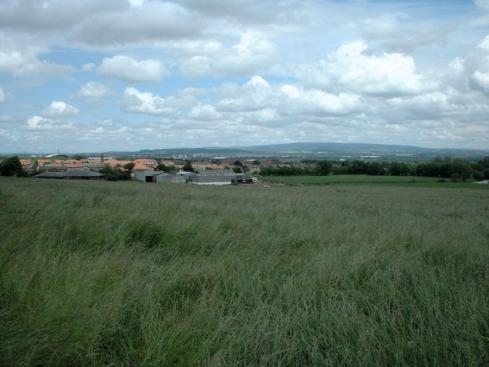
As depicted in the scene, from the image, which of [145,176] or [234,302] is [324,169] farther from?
[234,302]

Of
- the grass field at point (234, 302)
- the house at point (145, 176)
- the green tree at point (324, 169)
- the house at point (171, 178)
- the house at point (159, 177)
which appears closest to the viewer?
the grass field at point (234, 302)

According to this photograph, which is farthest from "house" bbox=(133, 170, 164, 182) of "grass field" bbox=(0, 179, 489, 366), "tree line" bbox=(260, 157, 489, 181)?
"grass field" bbox=(0, 179, 489, 366)

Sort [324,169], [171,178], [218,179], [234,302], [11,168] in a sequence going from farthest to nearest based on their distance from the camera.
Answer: [324,169]
[171,178]
[218,179]
[11,168]
[234,302]

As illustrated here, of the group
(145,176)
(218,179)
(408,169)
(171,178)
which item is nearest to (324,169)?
(408,169)

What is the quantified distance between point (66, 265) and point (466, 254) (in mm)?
4597

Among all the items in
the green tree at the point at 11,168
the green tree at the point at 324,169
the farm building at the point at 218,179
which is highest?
the green tree at the point at 11,168

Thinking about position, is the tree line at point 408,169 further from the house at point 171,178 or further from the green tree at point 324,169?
the house at point 171,178

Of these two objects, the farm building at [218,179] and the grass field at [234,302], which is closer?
the grass field at [234,302]

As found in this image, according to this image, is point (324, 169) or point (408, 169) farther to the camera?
point (324, 169)

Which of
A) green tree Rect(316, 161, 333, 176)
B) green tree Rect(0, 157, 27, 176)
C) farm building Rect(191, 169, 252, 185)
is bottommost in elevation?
farm building Rect(191, 169, 252, 185)

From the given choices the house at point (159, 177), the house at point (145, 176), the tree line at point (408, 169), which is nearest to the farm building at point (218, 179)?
the house at point (159, 177)

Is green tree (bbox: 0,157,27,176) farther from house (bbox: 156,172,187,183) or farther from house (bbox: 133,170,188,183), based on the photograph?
house (bbox: 156,172,187,183)

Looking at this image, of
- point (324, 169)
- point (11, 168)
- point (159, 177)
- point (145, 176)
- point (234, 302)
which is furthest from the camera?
point (324, 169)

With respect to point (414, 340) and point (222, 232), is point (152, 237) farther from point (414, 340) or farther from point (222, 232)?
point (414, 340)
